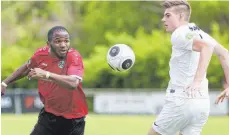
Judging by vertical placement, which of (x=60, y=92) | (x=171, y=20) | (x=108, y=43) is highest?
(x=171, y=20)

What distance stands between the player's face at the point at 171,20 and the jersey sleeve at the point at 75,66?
1.13m

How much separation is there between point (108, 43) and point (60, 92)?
1050 inches

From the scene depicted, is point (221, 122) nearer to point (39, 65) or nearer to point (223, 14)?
point (39, 65)

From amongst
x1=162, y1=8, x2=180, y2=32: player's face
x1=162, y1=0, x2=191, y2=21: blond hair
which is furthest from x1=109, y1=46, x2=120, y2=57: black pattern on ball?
x1=162, y1=0, x2=191, y2=21: blond hair

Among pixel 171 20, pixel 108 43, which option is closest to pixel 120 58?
pixel 171 20

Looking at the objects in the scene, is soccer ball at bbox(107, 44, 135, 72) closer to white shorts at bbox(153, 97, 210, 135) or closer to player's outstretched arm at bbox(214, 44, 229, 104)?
white shorts at bbox(153, 97, 210, 135)

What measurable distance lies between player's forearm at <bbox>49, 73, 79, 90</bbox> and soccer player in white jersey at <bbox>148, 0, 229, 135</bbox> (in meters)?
1.02

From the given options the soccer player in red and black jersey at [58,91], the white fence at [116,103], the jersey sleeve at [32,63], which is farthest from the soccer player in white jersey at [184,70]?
the white fence at [116,103]

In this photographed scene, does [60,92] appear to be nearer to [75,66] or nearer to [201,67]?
[75,66]

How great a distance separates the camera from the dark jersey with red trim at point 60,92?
798 cm

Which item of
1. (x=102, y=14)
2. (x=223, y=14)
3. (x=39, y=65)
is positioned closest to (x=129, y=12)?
(x=102, y=14)

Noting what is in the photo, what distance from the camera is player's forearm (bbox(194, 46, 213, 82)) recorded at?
22.5 ft

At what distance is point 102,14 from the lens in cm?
3569

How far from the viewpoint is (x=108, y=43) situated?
3466 centimetres
